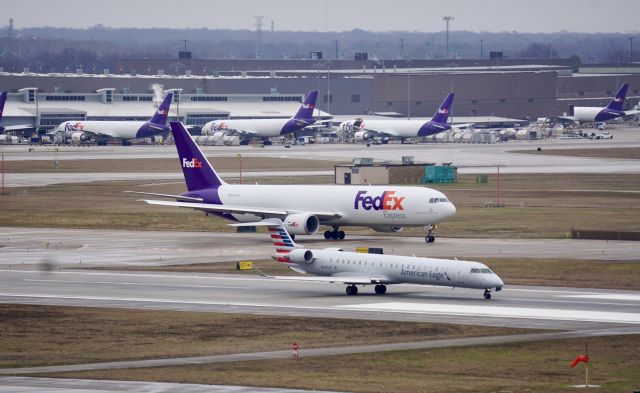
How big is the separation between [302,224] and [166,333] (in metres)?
34.8

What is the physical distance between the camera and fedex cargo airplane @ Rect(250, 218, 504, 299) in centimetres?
6200

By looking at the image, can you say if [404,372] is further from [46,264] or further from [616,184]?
[616,184]

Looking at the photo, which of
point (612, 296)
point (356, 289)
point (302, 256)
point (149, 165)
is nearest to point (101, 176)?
point (149, 165)

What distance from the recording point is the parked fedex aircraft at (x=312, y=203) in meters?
87.9

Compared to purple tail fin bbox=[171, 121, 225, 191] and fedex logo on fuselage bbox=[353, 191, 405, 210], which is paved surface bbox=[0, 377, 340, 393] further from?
purple tail fin bbox=[171, 121, 225, 191]

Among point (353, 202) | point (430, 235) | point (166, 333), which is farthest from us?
point (353, 202)

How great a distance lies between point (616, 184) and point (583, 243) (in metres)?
53.1

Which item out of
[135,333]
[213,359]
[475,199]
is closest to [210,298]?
[135,333]

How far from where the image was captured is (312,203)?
91.2 metres

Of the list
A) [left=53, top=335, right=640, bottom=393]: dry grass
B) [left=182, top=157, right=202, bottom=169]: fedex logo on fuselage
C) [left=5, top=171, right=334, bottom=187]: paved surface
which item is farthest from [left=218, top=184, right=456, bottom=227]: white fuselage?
[left=5, top=171, right=334, bottom=187]: paved surface

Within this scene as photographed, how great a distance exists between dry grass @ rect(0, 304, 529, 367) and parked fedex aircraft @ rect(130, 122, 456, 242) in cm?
3076

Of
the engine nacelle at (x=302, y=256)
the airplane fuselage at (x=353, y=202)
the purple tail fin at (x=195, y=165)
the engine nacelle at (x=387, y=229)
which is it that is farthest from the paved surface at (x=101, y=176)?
the engine nacelle at (x=302, y=256)

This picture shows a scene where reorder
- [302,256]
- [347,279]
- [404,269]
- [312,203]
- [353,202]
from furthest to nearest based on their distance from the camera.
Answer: [312,203] → [353,202] → [302,256] → [347,279] → [404,269]

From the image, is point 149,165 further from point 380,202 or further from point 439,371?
point 439,371
